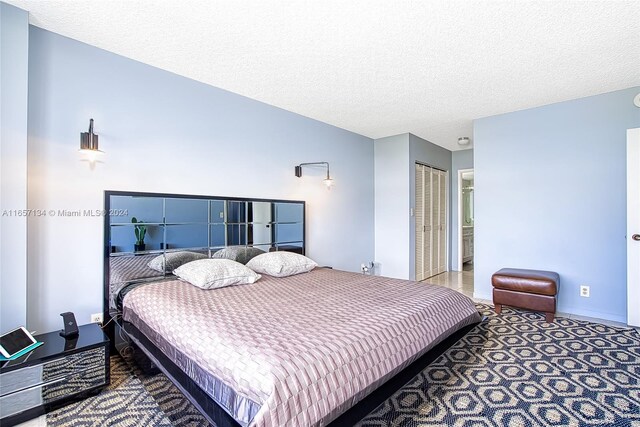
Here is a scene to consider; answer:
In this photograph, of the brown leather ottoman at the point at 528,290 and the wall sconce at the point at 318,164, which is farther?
the wall sconce at the point at 318,164

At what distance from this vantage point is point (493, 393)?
74.1 inches

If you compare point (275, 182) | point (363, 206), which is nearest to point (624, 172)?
point (363, 206)

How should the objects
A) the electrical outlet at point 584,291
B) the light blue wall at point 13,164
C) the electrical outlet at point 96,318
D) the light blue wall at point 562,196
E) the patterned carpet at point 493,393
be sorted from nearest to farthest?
the patterned carpet at point 493,393 → the light blue wall at point 13,164 → the electrical outlet at point 96,318 → the light blue wall at point 562,196 → the electrical outlet at point 584,291

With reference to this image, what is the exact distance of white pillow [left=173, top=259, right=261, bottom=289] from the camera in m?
2.44

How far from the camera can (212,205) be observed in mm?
3033

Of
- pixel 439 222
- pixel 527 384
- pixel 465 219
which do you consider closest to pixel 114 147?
pixel 527 384

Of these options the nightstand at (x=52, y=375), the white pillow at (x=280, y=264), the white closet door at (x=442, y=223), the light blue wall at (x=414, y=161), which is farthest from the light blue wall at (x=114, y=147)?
the white closet door at (x=442, y=223)

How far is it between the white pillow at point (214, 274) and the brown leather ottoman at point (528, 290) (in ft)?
8.74

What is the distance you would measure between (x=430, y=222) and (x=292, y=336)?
4.54 m

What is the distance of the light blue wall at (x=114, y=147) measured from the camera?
85.0 inches

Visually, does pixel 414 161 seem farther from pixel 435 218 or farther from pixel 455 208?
pixel 455 208

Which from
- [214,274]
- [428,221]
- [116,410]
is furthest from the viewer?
[428,221]

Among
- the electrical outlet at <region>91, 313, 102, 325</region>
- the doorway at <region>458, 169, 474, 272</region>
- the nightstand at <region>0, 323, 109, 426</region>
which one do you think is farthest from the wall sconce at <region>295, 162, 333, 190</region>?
the doorway at <region>458, 169, 474, 272</region>

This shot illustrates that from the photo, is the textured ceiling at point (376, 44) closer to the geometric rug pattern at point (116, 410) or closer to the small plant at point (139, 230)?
the small plant at point (139, 230)
